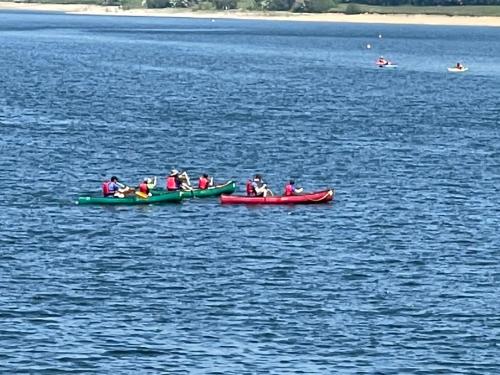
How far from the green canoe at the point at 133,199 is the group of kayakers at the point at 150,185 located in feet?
0.92

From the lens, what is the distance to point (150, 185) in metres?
75.0

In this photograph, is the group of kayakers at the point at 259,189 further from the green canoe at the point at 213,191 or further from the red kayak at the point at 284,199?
the green canoe at the point at 213,191

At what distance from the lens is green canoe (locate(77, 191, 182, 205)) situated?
7319 centimetres

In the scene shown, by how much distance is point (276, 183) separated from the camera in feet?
268

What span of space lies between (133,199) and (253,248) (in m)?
12.5

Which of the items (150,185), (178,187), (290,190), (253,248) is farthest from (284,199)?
(253,248)

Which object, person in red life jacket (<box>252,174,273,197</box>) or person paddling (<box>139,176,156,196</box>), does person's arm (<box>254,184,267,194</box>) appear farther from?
person paddling (<box>139,176,156,196</box>)

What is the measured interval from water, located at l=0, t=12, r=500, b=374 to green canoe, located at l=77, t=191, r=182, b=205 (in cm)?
92

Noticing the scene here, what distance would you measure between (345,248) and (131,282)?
11.4 metres

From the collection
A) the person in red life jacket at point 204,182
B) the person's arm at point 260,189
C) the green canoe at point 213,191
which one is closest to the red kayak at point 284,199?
the person's arm at point 260,189

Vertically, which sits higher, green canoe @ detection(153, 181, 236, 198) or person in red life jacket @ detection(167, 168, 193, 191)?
person in red life jacket @ detection(167, 168, 193, 191)

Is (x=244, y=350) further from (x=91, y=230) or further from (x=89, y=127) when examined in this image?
(x=89, y=127)

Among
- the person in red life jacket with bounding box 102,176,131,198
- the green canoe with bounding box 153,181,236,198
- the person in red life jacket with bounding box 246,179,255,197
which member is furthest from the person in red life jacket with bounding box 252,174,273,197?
the person in red life jacket with bounding box 102,176,131,198

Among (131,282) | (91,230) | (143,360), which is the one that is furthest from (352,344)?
(91,230)
